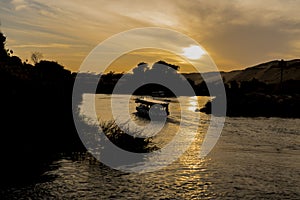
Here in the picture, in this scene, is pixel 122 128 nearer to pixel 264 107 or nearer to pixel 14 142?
pixel 14 142

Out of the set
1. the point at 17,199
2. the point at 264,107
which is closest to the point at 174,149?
the point at 17,199

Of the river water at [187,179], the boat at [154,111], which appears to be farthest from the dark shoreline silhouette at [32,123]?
the boat at [154,111]

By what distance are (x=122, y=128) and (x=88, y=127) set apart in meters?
4.05

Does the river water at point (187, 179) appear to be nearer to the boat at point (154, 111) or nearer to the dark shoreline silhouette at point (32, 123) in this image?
the dark shoreline silhouette at point (32, 123)

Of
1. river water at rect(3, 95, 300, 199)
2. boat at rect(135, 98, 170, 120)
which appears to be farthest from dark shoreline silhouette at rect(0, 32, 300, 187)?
boat at rect(135, 98, 170, 120)

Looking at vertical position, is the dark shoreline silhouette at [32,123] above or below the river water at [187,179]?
above

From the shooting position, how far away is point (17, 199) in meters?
22.8

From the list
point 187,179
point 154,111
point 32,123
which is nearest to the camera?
point 187,179

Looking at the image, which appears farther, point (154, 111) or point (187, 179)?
point (154, 111)

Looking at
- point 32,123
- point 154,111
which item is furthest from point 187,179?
point 154,111

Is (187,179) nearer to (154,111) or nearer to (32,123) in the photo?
(32,123)

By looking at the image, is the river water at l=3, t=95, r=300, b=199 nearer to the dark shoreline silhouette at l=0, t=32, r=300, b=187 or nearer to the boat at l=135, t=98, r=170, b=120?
the dark shoreline silhouette at l=0, t=32, r=300, b=187

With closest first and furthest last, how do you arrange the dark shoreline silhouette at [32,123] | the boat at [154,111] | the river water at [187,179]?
the river water at [187,179], the dark shoreline silhouette at [32,123], the boat at [154,111]

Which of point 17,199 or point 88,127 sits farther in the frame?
point 88,127
